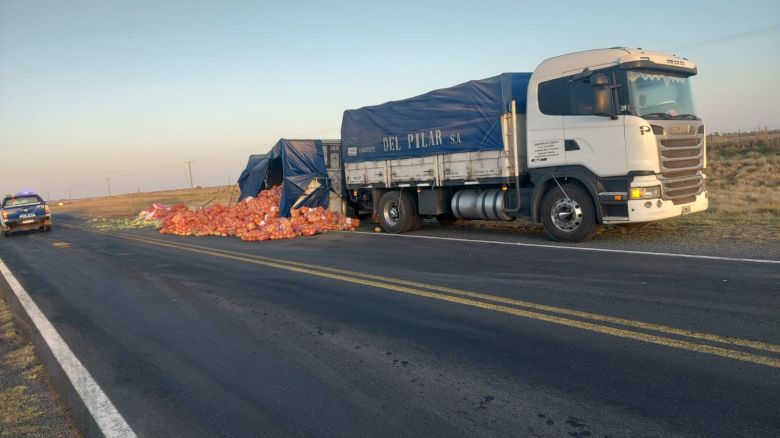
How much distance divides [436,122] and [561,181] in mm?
3851

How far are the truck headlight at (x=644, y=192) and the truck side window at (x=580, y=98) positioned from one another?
5.27 ft

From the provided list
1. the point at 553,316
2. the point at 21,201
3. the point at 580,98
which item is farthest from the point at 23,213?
the point at 553,316

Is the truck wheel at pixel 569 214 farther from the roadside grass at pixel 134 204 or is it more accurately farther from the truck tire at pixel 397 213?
the roadside grass at pixel 134 204

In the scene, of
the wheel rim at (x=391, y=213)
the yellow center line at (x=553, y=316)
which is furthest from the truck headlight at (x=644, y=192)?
the wheel rim at (x=391, y=213)

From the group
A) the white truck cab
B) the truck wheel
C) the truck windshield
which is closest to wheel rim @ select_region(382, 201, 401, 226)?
the truck wheel

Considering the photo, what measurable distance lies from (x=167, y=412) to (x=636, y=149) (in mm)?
8417

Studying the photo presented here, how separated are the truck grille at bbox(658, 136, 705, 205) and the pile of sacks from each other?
30.3ft

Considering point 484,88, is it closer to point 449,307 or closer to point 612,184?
point 612,184

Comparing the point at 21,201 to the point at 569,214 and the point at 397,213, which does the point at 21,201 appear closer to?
the point at 397,213

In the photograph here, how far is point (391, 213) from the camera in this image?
600 inches

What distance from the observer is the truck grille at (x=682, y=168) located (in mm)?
9812

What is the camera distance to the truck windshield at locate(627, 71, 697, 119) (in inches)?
383

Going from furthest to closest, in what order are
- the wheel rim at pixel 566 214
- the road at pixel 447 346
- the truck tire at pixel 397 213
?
the truck tire at pixel 397 213 → the wheel rim at pixel 566 214 → the road at pixel 447 346

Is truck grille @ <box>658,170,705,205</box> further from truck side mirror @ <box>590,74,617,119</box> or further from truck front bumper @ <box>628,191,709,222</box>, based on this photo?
truck side mirror @ <box>590,74,617,119</box>
